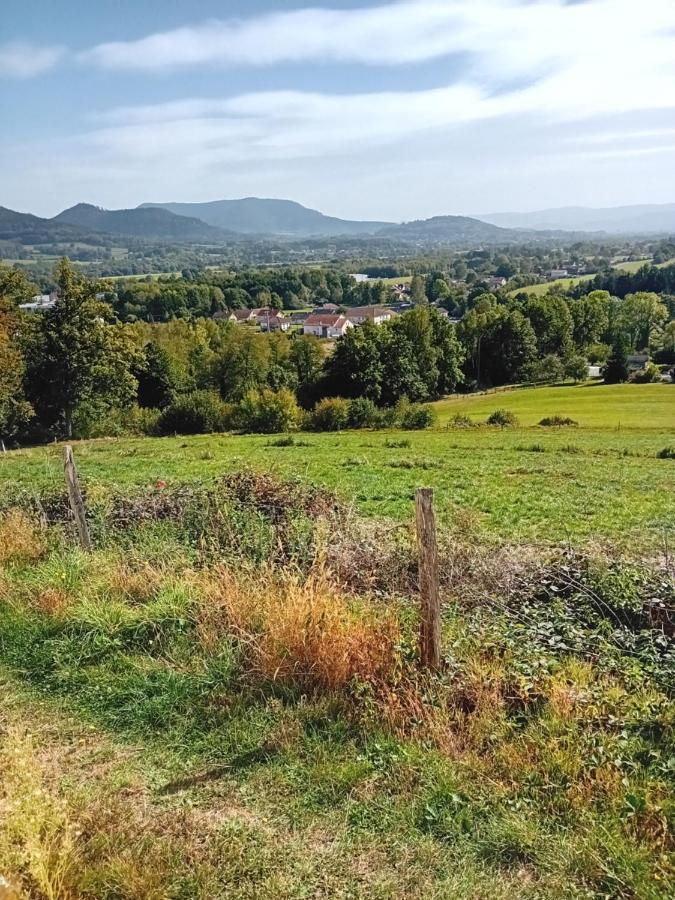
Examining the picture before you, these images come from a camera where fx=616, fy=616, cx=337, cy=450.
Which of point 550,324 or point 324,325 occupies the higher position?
point 324,325

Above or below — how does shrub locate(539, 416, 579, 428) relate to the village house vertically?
below

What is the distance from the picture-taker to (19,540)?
8109 mm

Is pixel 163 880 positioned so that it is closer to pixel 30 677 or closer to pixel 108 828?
pixel 108 828

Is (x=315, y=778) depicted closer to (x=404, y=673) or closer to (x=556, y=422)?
(x=404, y=673)

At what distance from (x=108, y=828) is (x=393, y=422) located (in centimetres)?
4071

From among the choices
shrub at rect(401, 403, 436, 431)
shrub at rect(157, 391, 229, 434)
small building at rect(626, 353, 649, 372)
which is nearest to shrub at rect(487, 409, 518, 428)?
shrub at rect(401, 403, 436, 431)

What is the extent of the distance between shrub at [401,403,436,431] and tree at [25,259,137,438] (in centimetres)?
1868

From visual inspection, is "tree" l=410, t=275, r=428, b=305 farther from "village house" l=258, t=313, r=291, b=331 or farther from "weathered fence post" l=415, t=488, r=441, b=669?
"weathered fence post" l=415, t=488, r=441, b=669

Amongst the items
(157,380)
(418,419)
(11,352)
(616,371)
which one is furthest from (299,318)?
(11,352)

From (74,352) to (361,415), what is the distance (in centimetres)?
1945

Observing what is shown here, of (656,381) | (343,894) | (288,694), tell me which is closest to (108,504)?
(288,694)

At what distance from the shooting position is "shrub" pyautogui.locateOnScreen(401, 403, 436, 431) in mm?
42406

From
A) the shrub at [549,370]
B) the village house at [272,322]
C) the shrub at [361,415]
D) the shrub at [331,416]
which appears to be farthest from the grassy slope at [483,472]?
the village house at [272,322]

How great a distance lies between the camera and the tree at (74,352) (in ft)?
121
